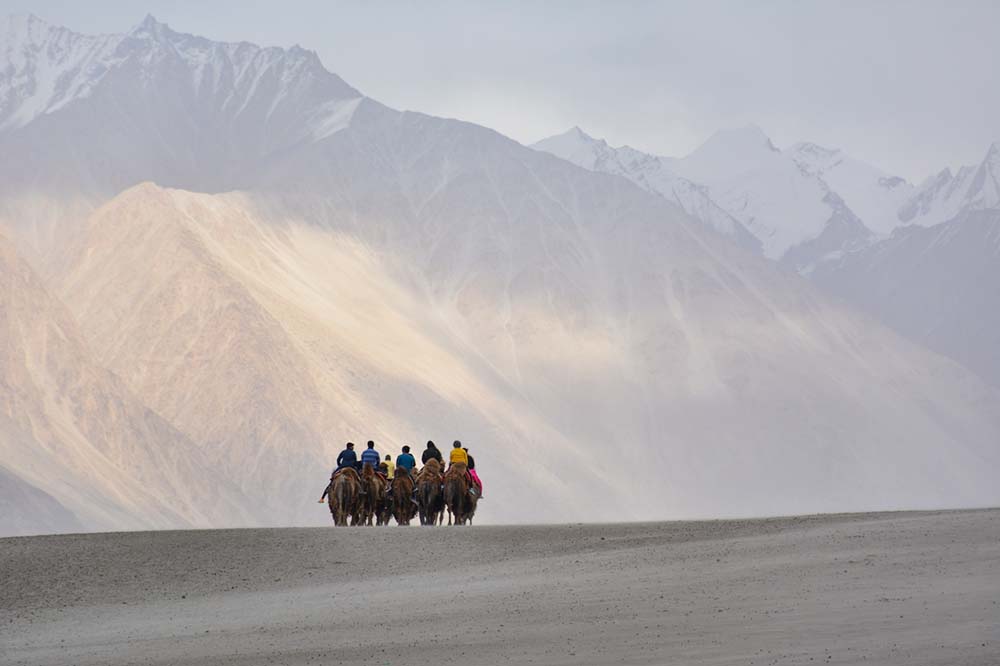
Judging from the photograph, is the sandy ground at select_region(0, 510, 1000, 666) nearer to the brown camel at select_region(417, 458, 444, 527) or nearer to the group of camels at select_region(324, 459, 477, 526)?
the group of camels at select_region(324, 459, 477, 526)

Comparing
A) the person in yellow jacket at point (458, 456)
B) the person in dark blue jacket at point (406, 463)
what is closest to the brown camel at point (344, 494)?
the person in dark blue jacket at point (406, 463)

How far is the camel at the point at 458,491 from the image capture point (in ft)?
131

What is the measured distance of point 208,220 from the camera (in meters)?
159

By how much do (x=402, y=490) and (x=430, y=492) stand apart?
42.1 inches

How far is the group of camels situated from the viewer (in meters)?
39.8

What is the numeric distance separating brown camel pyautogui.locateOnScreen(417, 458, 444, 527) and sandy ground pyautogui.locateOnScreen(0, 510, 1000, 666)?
263 inches

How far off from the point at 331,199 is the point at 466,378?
35.3 metres

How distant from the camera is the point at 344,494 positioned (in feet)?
131

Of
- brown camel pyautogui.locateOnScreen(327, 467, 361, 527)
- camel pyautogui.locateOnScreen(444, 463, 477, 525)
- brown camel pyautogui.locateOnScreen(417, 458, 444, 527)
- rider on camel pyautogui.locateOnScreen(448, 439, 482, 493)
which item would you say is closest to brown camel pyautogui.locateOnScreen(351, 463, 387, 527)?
brown camel pyautogui.locateOnScreen(327, 467, 361, 527)

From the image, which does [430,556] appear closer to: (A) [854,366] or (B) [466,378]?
(B) [466,378]

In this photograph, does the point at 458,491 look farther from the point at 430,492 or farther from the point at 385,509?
the point at 385,509

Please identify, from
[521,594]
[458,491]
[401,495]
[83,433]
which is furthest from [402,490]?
[83,433]

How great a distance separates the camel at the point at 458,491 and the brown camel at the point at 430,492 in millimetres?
196

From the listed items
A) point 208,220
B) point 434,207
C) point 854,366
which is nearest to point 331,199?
point 434,207
